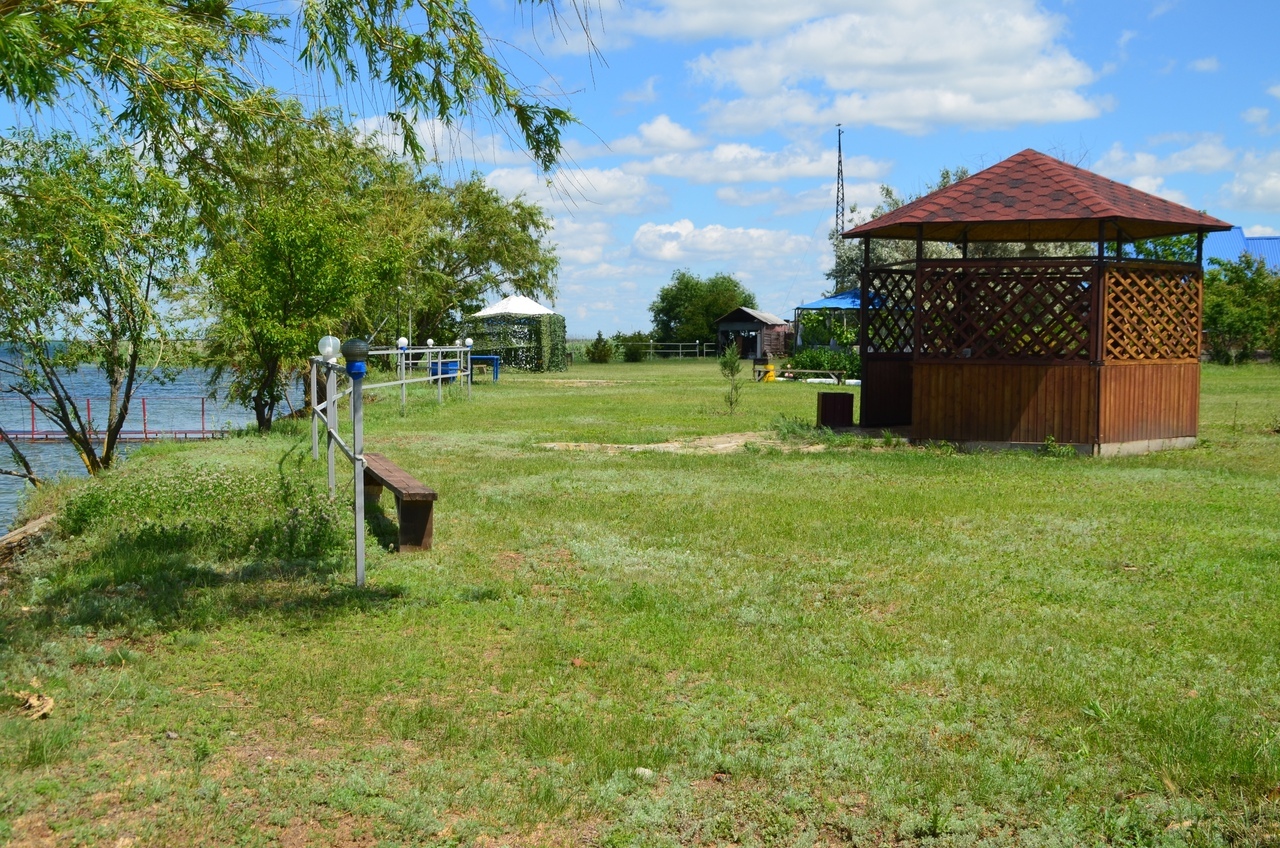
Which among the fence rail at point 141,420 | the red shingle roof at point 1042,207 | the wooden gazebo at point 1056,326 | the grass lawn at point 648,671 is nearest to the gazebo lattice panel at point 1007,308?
the wooden gazebo at point 1056,326

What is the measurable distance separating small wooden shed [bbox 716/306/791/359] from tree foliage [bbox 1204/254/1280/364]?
25604 mm

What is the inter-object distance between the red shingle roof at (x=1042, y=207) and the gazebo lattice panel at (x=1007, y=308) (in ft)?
2.00

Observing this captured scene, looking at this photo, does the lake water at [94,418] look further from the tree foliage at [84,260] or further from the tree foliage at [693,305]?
the tree foliage at [693,305]

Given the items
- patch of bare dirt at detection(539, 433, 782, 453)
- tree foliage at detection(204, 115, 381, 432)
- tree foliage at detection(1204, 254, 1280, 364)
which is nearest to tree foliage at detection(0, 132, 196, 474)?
tree foliage at detection(204, 115, 381, 432)

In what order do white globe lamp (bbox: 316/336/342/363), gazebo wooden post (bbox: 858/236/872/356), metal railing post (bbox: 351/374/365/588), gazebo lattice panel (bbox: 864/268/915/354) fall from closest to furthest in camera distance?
metal railing post (bbox: 351/374/365/588) < white globe lamp (bbox: 316/336/342/363) < gazebo wooden post (bbox: 858/236/872/356) < gazebo lattice panel (bbox: 864/268/915/354)

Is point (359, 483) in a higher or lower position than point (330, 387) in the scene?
lower

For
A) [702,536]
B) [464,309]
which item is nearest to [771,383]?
[464,309]

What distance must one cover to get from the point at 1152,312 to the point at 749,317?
173 ft

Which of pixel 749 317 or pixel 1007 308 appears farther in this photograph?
pixel 749 317

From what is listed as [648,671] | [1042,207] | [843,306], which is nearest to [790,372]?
[843,306]

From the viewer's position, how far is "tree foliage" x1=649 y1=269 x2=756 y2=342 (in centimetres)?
7888

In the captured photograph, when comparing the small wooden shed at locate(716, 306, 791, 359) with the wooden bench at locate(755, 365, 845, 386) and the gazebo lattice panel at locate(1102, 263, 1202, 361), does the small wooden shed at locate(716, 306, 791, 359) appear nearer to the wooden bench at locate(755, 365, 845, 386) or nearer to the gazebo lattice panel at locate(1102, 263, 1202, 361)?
the wooden bench at locate(755, 365, 845, 386)

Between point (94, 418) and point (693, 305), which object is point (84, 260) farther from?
point (693, 305)

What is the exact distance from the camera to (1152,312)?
14906mm
